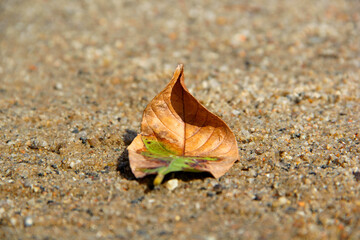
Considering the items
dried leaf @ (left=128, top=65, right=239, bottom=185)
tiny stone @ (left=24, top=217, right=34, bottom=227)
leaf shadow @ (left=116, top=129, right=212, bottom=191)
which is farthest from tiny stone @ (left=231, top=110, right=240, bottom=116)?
tiny stone @ (left=24, top=217, right=34, bottom=227)

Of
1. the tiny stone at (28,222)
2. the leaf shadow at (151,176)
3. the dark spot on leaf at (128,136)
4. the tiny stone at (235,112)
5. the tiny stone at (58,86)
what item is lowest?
the tiny stone at (58,86)

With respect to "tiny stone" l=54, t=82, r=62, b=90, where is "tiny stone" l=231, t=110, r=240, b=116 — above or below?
above

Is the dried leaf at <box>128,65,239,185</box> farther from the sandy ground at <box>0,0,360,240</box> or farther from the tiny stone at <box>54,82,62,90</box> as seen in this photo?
the tiny stone at <box>54,82,62,90</box>

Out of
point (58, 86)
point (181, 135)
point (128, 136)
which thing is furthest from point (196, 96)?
point (58, 86)

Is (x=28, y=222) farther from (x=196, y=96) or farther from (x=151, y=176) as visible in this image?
(x=196, y=96)

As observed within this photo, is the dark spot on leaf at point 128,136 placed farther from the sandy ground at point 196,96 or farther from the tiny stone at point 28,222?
the tiny stone at point 28,222

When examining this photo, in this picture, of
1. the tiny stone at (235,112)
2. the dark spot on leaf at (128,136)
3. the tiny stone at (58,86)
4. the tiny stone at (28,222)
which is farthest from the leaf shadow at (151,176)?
the tiny stone at (58,86)
